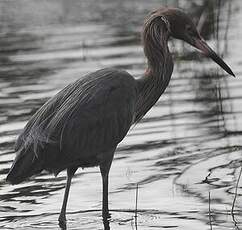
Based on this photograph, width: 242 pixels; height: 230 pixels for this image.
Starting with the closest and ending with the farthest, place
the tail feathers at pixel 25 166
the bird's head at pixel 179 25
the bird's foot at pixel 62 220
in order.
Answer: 1. the tail feathers at pixel 25 166
2. the bird's foot at pixel 62 220
3. the bird's head at pixel 179 25

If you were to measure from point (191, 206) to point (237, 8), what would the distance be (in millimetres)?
7906

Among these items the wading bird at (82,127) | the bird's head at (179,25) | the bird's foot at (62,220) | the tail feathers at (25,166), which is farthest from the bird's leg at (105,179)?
the bird's head at (179,25)

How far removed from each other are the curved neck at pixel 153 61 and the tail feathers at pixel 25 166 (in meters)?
1.02

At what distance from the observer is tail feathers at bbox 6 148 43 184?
7.96 metres

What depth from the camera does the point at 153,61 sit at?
8617 mm

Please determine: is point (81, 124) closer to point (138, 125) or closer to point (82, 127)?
point (82, 127)

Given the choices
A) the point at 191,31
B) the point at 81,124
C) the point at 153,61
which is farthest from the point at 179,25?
the point at 81,124

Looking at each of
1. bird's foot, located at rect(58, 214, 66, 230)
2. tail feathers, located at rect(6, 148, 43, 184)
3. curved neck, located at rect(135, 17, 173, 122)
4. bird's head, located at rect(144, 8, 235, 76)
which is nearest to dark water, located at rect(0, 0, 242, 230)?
bird's foot, located at rect(58, 214, 66, 230)

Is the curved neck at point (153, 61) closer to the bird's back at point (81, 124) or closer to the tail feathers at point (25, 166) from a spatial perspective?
the bird's back at point (81, 124)

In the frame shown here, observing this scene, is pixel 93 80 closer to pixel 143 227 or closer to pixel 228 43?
pixel 143 227

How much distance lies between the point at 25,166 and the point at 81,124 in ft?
1.78

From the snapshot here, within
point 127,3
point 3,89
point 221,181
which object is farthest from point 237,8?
point 221,181

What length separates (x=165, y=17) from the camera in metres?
8.54

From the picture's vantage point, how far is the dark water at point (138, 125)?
855cm
